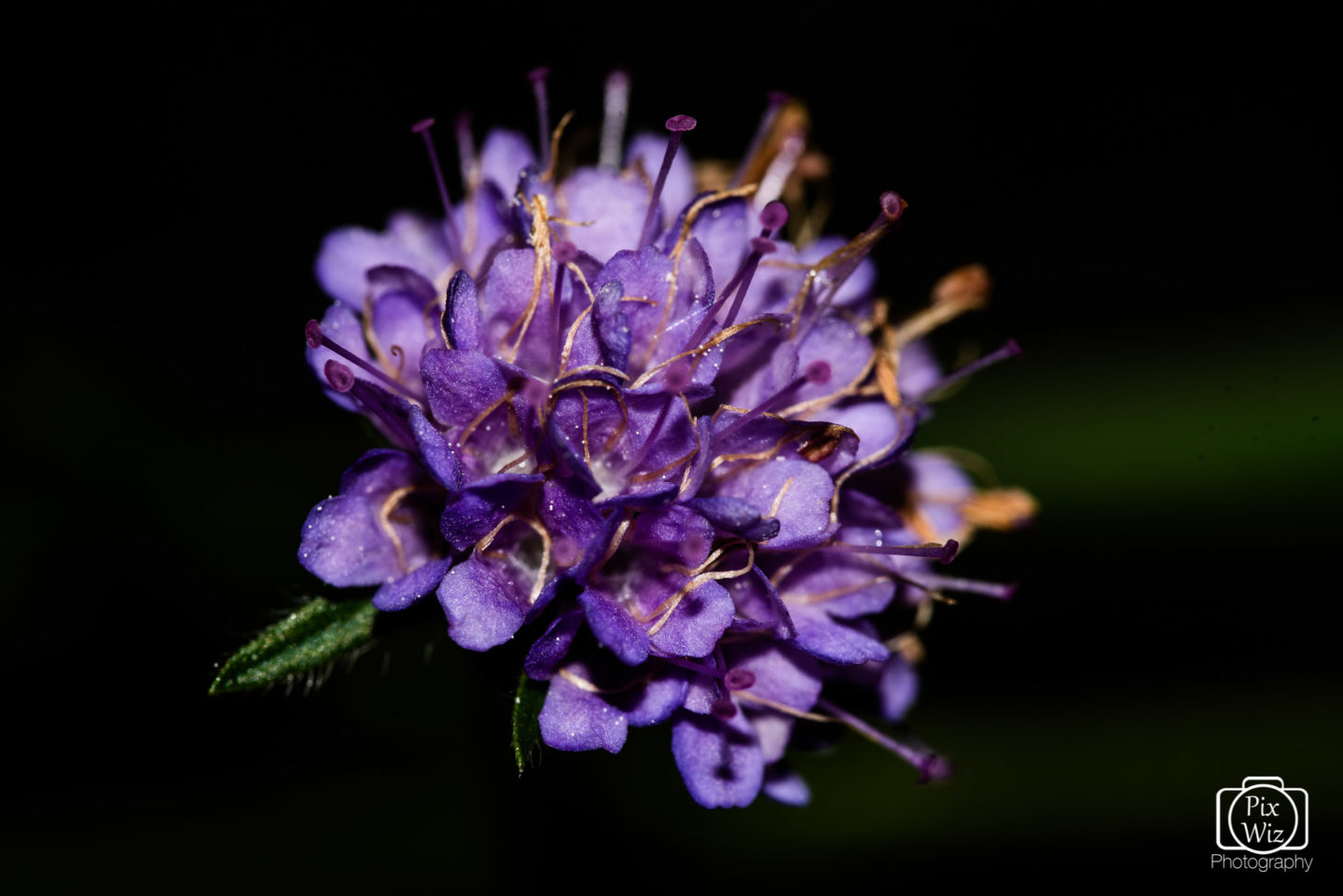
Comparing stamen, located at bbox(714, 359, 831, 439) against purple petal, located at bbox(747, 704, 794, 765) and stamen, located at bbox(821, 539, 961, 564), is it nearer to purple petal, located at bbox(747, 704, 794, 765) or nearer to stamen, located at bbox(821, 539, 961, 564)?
stamen, located at bbox(821, 539, 961, 564)

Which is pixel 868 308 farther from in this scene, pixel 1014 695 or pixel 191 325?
pixel 191 325

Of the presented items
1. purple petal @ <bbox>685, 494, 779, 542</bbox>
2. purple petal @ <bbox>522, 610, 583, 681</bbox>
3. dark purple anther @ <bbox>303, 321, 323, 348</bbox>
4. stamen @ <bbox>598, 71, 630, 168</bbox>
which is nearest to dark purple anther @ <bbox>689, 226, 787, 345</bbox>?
purple petal @ <bbox>685, 494, 779, 542</bbox>

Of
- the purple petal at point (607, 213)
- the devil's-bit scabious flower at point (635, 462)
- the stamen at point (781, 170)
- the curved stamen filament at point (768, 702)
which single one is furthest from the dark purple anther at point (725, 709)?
the stamen at point (781, 170)

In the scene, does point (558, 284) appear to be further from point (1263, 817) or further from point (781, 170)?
point (1263, 817)

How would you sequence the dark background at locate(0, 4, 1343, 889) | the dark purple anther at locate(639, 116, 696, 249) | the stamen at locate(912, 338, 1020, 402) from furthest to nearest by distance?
the dark background at locate(0, 4, 1343, 889), the stamen at locate(912, 338, 1020, 402), the dark purple anther at locate(639, 116, 696, 249)

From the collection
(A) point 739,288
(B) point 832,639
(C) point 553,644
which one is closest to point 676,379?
(A) point 739,288
